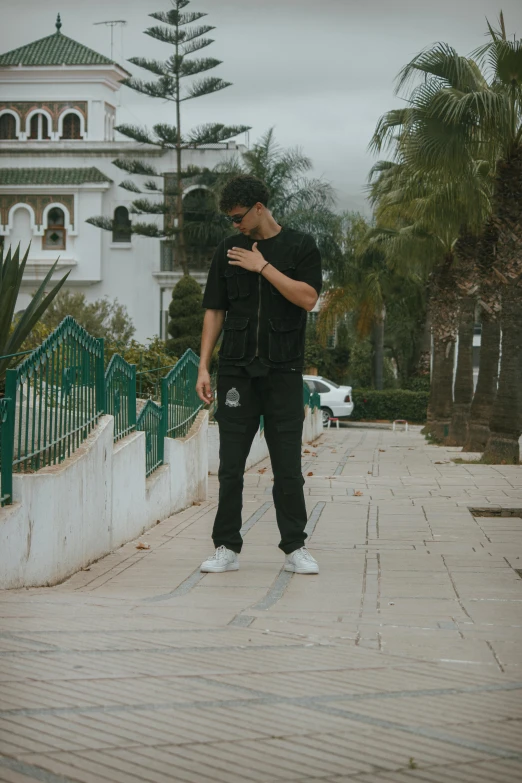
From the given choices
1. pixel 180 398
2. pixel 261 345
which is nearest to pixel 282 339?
pixel 261 345

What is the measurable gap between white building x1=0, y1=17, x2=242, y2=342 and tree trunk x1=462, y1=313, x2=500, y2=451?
29.3 meters

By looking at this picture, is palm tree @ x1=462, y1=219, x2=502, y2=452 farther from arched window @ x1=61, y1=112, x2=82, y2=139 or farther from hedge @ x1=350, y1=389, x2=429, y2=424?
arched window @ x1=61, y1=112, x2=82, y2=139

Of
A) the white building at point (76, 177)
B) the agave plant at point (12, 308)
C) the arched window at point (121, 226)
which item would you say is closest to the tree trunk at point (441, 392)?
the white building at point (76, 177)

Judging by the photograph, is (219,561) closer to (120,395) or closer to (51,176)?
(120,395)

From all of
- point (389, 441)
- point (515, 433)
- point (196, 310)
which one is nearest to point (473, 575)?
point (515, 433)

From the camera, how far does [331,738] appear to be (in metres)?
3.30

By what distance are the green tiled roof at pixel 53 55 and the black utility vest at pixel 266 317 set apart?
1862 inches

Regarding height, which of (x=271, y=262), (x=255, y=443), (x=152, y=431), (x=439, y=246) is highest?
(x=439, y=246)

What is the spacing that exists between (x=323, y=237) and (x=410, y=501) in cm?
3382

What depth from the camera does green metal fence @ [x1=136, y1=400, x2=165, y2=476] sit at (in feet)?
29.2

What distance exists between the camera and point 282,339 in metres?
5.98

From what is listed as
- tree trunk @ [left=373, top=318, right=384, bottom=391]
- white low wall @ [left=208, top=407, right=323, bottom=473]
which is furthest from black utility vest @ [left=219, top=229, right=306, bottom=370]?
tree trunk @ [left=373, top=318, right=384, bottom=391]

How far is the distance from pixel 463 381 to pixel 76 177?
28.8m

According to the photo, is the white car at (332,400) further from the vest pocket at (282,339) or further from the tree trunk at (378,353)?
the vest pocket at (282,339)
